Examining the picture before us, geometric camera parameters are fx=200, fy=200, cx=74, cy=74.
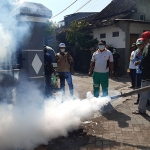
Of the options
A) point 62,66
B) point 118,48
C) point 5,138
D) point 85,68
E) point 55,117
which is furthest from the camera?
point 85,68

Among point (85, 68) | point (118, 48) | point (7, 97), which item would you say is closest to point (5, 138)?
point (7, 97)

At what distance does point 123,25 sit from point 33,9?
9500mm

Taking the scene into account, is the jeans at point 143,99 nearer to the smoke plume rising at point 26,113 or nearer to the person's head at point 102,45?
the smoke plume rising at point 26,113

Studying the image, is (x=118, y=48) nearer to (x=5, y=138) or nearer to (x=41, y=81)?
(x=41, y=81)

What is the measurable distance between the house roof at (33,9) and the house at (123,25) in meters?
8.88

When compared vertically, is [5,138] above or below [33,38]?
below

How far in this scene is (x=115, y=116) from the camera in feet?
17.3

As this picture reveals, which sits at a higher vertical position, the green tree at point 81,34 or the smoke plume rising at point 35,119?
the green tree at point 81,34

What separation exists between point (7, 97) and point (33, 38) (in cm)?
138

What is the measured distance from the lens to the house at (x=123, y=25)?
12.7 metres

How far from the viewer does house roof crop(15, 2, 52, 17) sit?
13.3ft

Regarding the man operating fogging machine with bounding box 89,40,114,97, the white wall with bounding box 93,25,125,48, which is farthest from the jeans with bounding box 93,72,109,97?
the white wall with bounding box 93,25,125,48

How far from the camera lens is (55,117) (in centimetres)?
436

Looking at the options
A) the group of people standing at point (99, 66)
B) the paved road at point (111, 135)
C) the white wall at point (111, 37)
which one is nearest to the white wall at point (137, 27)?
the white wall at point (111, 37)
